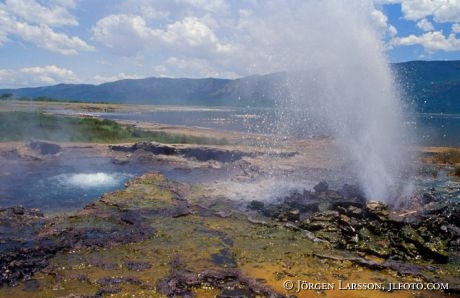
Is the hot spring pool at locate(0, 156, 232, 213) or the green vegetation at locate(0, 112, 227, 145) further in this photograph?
the green vegetation at locate(0, 112, 227, 145)

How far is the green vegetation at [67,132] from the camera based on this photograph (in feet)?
125

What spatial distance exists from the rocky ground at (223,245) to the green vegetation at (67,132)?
19.4m

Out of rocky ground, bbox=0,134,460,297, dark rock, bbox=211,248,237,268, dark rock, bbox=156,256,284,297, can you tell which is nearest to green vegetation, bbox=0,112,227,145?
rocky ground, bbox=0,134,460,297

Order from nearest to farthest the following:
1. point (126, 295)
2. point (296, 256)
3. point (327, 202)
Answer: point (126, 295), point (296, 256), point (327, 202)

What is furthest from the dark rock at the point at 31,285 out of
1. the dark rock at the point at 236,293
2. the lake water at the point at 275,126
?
the lake water at the point at 275,126

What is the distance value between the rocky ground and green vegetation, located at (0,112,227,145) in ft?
63.8

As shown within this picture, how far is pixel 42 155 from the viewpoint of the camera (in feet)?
97.1

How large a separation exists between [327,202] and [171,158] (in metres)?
16.4

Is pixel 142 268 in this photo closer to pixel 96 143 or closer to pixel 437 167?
pixel 96 143

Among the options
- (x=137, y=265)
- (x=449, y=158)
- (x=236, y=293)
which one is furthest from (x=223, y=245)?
(x=449, y=158)

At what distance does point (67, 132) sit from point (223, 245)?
3146 cm

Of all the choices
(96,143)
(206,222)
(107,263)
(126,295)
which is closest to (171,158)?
(96,143)

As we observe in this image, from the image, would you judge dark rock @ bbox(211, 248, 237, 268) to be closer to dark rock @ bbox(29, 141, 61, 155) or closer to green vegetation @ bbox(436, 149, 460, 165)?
dark rock @ bbox(29, 141, 61, 155)

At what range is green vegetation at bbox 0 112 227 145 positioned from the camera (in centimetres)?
3803
